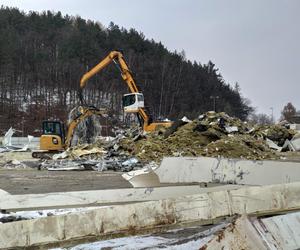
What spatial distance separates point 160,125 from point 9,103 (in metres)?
68.1

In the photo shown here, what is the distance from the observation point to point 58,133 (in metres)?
25.6

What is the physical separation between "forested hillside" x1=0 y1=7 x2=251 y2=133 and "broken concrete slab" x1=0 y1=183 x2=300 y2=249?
84898 mm

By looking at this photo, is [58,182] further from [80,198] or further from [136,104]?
[136,104]

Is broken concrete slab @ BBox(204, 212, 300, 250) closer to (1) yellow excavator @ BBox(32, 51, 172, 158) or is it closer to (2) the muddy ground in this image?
(2) the muddy ground

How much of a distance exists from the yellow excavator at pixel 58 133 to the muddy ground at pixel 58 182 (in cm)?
852

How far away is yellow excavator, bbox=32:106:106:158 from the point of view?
25047mm

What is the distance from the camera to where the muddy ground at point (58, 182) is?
11.3 meters

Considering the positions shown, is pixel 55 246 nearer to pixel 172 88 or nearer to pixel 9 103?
pixel 9 103

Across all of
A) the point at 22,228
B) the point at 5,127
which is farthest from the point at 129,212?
the point at 5,127

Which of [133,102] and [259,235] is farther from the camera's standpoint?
[133,102]

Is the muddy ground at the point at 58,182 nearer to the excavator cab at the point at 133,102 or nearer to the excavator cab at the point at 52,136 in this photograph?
the excavator cab at the point at 52,136

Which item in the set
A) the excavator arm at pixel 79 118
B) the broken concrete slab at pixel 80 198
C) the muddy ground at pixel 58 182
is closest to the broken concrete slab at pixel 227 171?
the broken concrete slab at pixel 80 198

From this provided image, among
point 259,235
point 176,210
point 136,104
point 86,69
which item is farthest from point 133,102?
point 86,69

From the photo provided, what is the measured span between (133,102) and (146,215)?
22.7m
